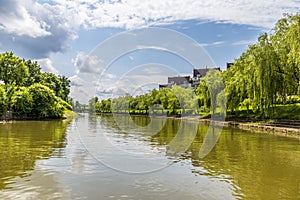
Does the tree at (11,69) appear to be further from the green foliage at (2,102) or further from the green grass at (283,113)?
the green grass at (283,113)

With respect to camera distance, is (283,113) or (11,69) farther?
(11,69)

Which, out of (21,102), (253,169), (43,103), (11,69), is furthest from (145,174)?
(11,69)

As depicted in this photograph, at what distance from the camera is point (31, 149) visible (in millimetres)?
15641

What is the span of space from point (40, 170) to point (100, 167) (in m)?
2.06

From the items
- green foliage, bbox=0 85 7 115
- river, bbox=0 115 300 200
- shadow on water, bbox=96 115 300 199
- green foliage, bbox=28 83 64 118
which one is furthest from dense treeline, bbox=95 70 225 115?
river, bbox=0 115 300 200

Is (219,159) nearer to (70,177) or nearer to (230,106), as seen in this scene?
(70,177)

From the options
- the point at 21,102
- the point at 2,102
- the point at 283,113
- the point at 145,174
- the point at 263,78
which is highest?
the point at 263,78

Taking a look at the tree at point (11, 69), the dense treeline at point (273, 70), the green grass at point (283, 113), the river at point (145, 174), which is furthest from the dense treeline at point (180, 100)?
the river at point (145, 174)

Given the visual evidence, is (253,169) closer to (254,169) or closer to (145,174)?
(254,169)

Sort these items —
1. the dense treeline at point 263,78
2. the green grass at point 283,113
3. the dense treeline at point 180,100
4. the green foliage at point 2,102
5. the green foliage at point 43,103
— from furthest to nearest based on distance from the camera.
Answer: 1. the green foliage at point 43,103
2. the dense treeline at point 180,100
3. the green foliage at point 2,102
4. the green grass at point 283,113
5. the dense treeline at point 263,78

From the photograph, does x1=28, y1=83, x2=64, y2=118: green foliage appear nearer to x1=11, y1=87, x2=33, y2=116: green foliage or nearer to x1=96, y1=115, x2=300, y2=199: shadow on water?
x1=11, y1=87, x2=33, y2=116: green foliage

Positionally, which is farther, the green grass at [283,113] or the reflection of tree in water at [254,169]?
the green grass at [283,113]

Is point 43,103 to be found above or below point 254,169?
above

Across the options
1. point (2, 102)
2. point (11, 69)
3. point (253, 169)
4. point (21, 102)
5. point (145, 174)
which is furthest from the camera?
point (11, 69)
